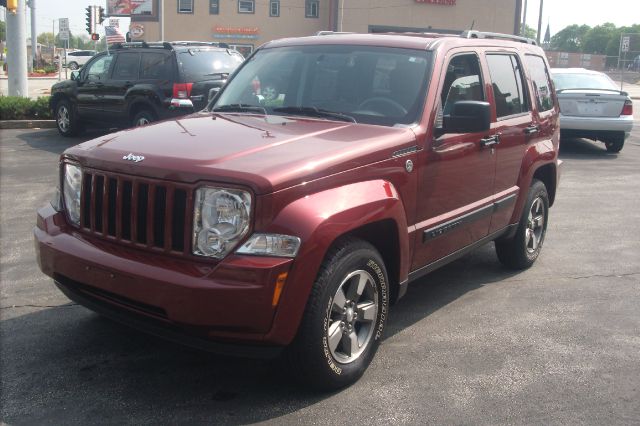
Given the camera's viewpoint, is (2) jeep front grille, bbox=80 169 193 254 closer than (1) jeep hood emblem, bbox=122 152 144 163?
Yes

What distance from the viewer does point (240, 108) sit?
17.0 feet

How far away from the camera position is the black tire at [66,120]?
14805 millimetres

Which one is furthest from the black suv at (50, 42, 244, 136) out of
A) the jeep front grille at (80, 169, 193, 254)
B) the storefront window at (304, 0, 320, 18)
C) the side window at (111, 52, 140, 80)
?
the storefront window at (304, 0, 320, 18)

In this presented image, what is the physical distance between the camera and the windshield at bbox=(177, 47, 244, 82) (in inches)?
500

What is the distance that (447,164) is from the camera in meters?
4.82

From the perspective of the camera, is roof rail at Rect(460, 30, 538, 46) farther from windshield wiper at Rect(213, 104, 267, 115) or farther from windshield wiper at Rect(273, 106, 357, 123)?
windshield wiper at Rect(213, 104, 267, 115)

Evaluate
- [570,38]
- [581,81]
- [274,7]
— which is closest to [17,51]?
[581,81]

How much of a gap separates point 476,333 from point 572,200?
543 centimetres

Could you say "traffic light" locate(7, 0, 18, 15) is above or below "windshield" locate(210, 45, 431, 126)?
above

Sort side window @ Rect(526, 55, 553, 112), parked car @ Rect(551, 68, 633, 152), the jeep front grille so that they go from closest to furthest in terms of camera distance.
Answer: the jeep front grille < side window @ Rect(526, 55, 553, 112) < parked car @ Rect(551, 68, 633, 152)

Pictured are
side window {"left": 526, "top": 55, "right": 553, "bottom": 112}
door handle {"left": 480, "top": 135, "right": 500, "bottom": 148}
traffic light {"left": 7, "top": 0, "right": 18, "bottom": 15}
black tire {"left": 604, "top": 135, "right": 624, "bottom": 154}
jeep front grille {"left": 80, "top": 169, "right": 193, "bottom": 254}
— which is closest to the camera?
jeep front grille {"left": 80, "top": 169, "right": 193, "bottom": 254}

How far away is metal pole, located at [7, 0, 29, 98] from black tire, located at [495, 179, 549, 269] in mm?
14636

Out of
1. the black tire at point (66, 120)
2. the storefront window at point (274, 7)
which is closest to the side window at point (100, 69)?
the black tire at point (66, 120)

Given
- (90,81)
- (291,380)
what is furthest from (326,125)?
(90,81)
